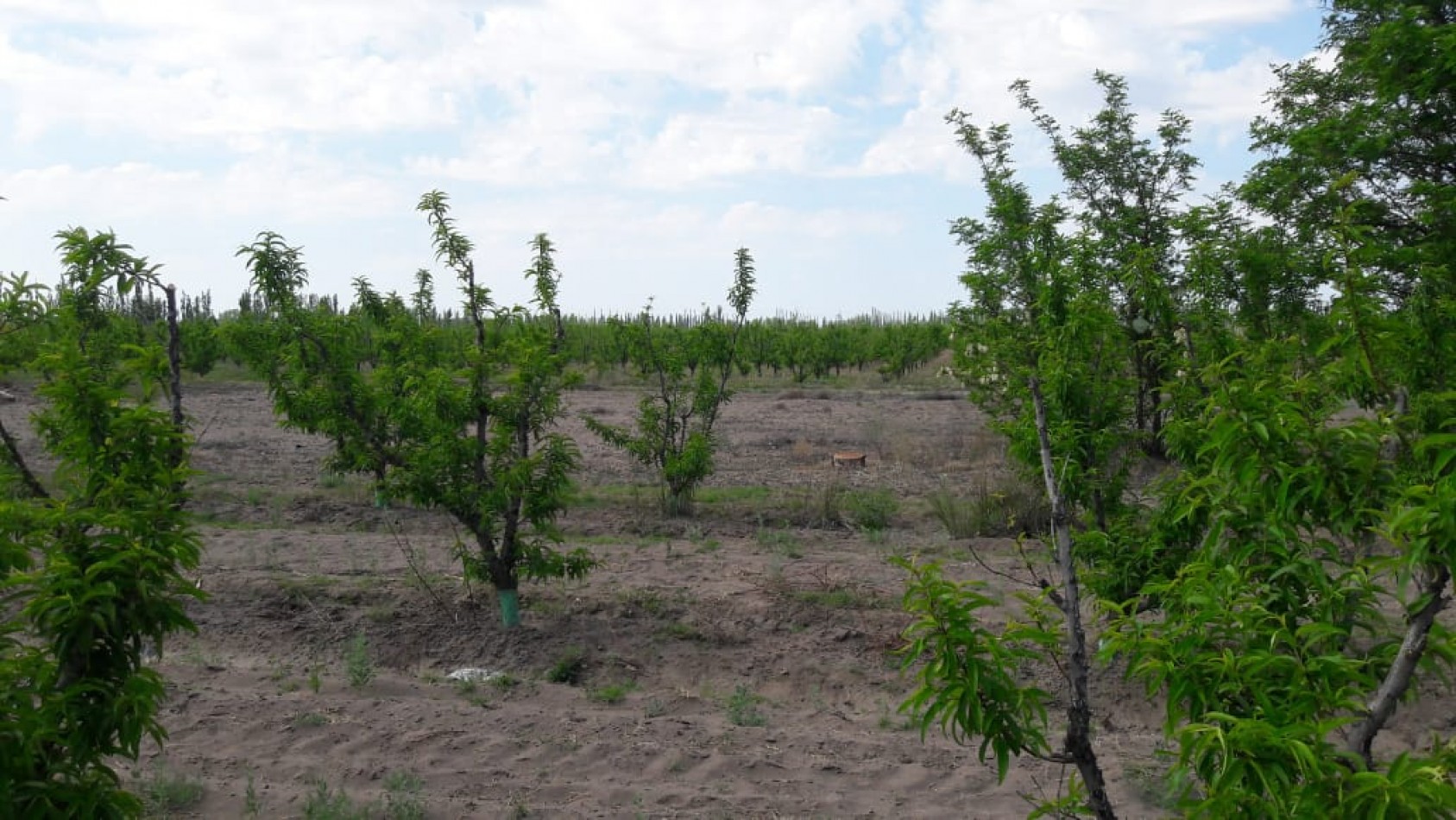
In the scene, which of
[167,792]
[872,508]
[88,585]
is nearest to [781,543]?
[872,508]

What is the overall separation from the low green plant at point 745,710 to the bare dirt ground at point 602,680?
0.06 feet

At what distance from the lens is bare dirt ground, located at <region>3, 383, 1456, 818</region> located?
491 centimetres

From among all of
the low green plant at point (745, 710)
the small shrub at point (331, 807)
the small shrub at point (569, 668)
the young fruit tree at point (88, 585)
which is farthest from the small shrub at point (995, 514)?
the young fruit tree at point (88, 585)

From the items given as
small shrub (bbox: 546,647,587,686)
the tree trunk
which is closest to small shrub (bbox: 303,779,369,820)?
small shrub (bbox: 546,647,587,686)

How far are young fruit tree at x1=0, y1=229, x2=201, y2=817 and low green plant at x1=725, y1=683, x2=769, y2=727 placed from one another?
3.26 metres

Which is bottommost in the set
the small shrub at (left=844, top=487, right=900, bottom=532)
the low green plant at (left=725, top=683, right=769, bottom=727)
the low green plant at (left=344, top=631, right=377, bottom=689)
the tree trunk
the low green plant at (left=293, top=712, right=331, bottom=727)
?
the low green plant at (left=725, top=683, right=769, bottom=727)

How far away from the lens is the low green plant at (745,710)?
5.72 m

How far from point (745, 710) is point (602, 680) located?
3.75 ft

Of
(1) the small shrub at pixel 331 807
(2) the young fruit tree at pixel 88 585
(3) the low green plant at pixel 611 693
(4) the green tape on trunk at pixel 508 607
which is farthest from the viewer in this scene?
(4) the green tape on trunk at pixel 508 607

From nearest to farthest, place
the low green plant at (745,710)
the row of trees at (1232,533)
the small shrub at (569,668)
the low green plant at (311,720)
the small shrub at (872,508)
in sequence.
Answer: the row of trees at (1232,533) → the low green plant at (311,720) → the low green plant at (745,710) → the small shrub at (569,668) → the small shrub at (872,508)

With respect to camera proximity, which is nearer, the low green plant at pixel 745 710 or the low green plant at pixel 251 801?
the low green plant at pixel 251 801

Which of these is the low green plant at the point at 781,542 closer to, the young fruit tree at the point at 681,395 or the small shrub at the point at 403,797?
the young fruit tree at the point at 681,395

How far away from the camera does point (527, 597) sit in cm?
793

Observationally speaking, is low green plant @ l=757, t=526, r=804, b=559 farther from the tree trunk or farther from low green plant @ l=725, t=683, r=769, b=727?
the tree trunk
